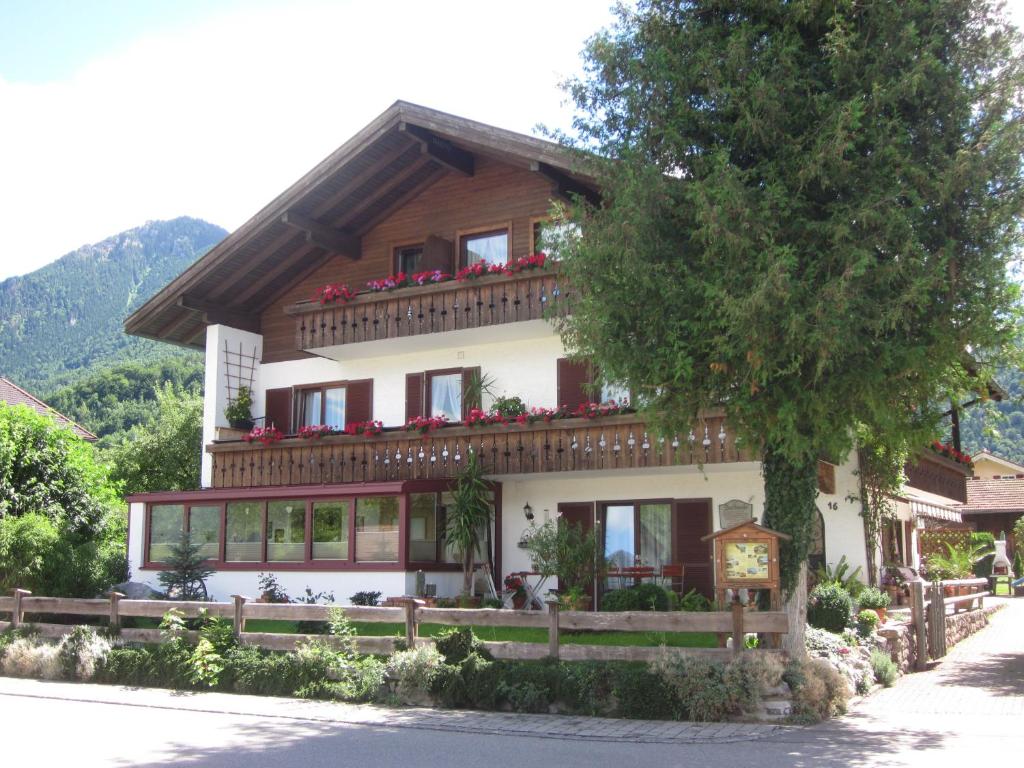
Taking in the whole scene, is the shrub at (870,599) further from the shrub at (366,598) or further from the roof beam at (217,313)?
the roof beam at (217,313)

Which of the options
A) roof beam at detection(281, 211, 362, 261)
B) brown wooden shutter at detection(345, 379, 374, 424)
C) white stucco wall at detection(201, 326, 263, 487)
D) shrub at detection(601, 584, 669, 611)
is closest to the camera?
shrub at detection(601, 584, 669, 611)

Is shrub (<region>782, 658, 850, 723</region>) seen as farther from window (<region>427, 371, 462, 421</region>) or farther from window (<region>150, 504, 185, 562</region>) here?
window (<region>150, 504, 185, 562</region>)

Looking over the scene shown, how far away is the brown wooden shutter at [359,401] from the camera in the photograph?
24000 millimetres

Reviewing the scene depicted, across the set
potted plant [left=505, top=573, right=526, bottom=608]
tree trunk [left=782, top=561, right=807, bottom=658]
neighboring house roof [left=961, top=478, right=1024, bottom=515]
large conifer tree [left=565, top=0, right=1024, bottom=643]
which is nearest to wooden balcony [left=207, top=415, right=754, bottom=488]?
potted plant [left=505, top=573, right=526, bottom=608]

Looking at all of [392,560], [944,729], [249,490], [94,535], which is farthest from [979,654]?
[94,535]

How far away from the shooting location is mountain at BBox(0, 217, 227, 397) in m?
109

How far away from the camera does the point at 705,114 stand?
→ 42.8 feet

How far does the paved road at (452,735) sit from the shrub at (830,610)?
1.48 m

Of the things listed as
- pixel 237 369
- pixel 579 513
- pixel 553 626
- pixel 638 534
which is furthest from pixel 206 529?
pixel 553 626

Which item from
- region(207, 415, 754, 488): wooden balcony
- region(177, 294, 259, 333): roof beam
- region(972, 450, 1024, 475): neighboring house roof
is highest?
region(177, 294, 259, 333): roof beam

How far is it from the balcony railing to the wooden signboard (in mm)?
7345

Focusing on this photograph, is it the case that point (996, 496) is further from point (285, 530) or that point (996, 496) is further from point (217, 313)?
point (217, 313)

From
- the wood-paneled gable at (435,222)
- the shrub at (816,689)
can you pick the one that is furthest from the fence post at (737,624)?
the wood-paneled gable at (435,222)

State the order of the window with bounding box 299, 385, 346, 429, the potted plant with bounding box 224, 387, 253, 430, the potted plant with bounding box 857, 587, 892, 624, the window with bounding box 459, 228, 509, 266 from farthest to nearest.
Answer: the potted plant with bounding box 224, 387, 253, 430, the window with bounding box 299, 385, 346, 429, the window with bounding box 459, 228, 509, 266, the potted plant with bounding box 857, 587, 892, 624
